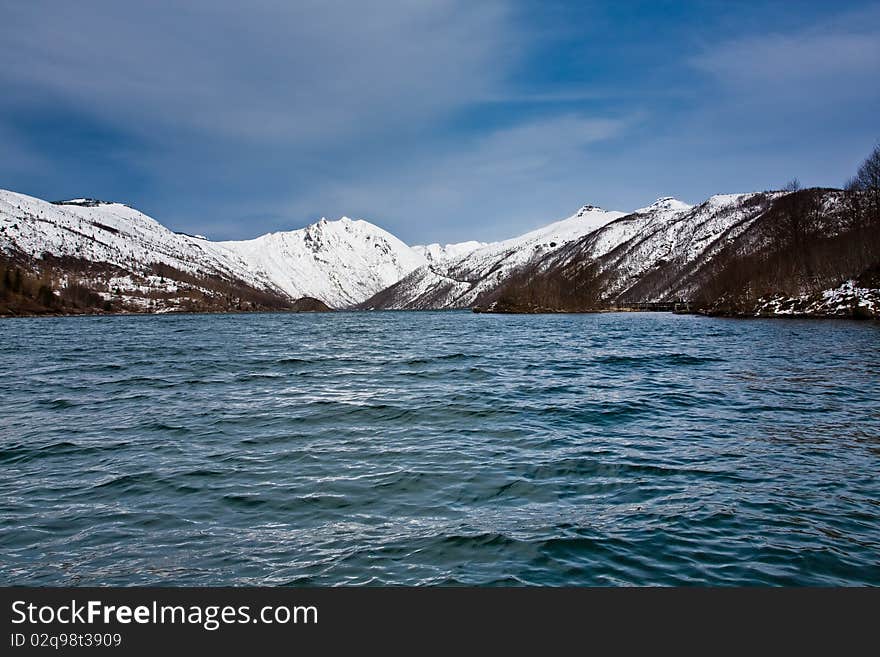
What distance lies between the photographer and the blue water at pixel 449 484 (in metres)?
8.38

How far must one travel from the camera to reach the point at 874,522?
951 centimetres

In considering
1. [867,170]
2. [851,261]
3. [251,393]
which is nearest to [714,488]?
[251,393]

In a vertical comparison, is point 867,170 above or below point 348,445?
above

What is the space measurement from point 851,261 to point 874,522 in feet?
359

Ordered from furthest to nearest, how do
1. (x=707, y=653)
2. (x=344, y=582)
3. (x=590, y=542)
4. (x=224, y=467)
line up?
(x=224, y=467)
(x=590, y=542)
(x=344, y=582)
(x=707, y=653)

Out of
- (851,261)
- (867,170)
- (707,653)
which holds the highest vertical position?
(867,170)

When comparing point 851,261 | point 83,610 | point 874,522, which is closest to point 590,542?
point 874,522

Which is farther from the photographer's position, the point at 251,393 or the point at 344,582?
the point at 251,393

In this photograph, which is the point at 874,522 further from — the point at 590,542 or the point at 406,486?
the point at 406,486

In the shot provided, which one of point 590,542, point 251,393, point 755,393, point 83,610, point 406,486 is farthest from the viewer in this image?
point 251,393

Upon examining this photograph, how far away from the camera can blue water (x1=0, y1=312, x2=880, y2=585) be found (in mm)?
8375

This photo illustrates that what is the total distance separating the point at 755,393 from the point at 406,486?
17.2 m

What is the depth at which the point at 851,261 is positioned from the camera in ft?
319

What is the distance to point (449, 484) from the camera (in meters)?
12.3
